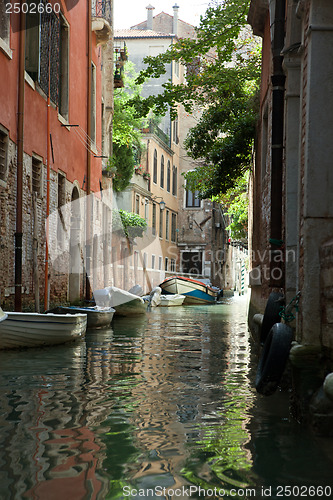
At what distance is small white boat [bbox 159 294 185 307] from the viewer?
85.9 ft

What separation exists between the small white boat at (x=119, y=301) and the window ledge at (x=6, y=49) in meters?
6.84

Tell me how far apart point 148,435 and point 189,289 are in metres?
25.2

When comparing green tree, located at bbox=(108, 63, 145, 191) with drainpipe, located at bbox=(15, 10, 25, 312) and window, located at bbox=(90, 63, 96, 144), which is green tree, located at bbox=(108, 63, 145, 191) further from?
drainpipe, located at bbox=(15, 10, 25, 312)

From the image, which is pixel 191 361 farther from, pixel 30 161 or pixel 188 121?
pixel 188 121

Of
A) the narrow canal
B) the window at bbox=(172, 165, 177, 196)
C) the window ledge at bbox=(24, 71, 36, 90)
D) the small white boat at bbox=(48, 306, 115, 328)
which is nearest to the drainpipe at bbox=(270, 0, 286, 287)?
the narrow canal

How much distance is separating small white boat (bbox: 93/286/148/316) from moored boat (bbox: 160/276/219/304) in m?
11.4

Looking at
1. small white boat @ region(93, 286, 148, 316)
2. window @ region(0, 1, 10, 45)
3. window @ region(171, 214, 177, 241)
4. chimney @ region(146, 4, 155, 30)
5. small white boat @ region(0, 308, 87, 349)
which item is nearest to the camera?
small white boat @ region(0, 308, 87, 349)

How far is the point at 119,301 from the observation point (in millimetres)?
16688

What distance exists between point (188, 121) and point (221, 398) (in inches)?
1528

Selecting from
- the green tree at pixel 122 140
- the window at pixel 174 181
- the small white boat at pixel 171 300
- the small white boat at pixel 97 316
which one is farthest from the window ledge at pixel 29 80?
the window at pixel 174 181

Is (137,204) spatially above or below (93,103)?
below

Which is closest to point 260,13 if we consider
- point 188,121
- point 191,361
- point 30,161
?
point 30,161

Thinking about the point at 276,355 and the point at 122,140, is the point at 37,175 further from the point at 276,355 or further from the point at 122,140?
the point at 122,140

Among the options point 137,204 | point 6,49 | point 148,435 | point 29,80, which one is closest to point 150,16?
point 137,204
